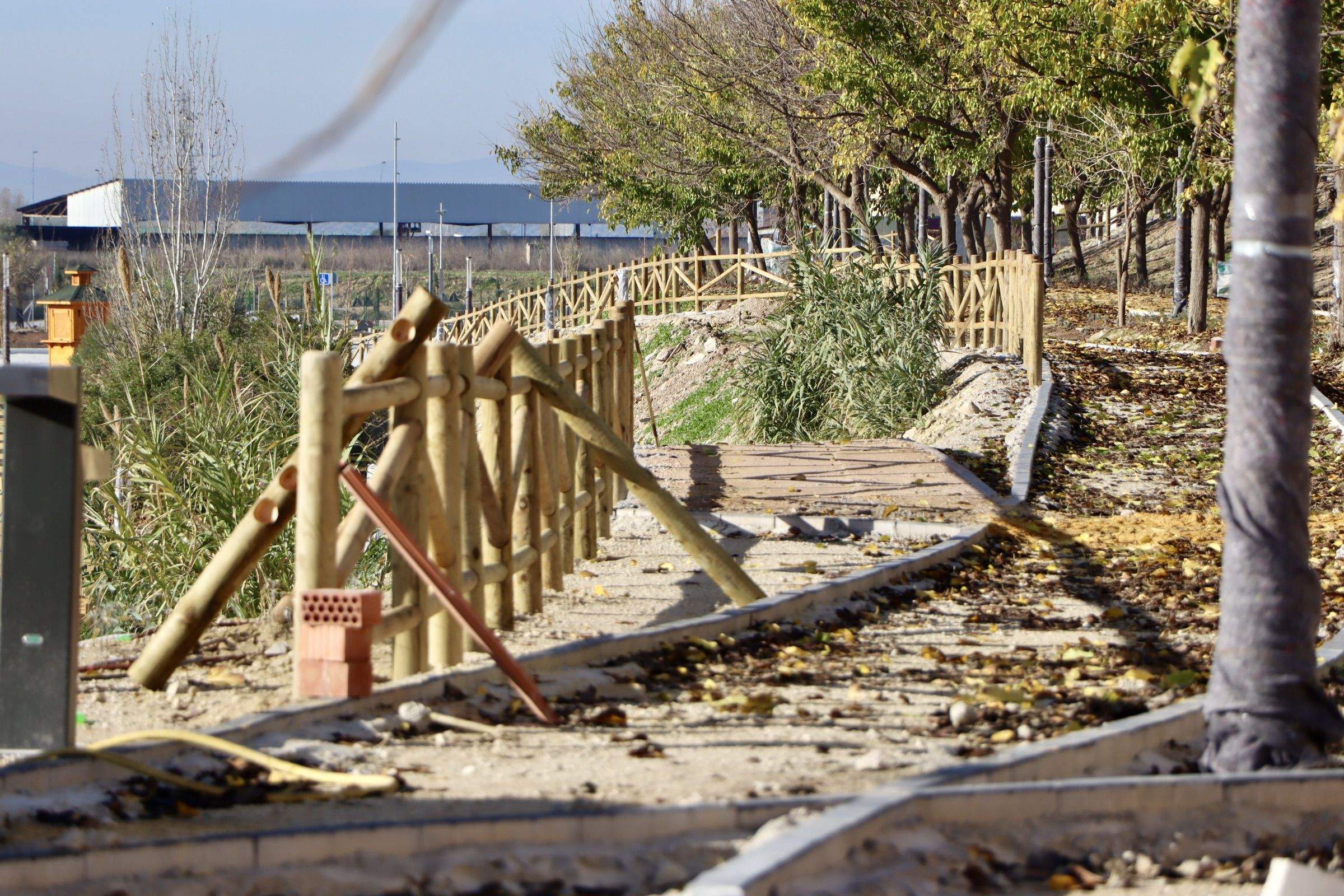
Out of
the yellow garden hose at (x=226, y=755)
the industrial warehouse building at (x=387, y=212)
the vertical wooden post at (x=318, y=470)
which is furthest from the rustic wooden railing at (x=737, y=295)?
the industrial warehouse building at (x=387, y=212)

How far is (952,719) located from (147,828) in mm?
2519

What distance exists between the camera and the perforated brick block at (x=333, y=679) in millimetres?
4660

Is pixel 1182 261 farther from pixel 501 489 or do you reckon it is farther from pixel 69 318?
pixel 501 489

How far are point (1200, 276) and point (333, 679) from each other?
24.0m

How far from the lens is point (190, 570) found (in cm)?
697

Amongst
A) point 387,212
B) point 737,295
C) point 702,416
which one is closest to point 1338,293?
point 702,416

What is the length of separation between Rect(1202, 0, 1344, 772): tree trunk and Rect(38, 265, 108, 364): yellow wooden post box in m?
22.7

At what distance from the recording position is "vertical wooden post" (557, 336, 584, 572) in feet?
25.5

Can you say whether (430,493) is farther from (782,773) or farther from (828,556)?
(828,556)

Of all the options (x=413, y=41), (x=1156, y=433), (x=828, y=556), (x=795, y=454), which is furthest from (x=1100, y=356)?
(x=413, y=41)

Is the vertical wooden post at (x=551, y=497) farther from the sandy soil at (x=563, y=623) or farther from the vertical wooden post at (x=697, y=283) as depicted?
the vertical wooden post at (x=697, y=283)

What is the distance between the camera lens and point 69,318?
25219 mm

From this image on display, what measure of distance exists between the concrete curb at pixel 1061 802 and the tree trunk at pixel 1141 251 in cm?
3194

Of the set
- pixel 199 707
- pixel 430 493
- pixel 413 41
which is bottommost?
pixel 199 707
